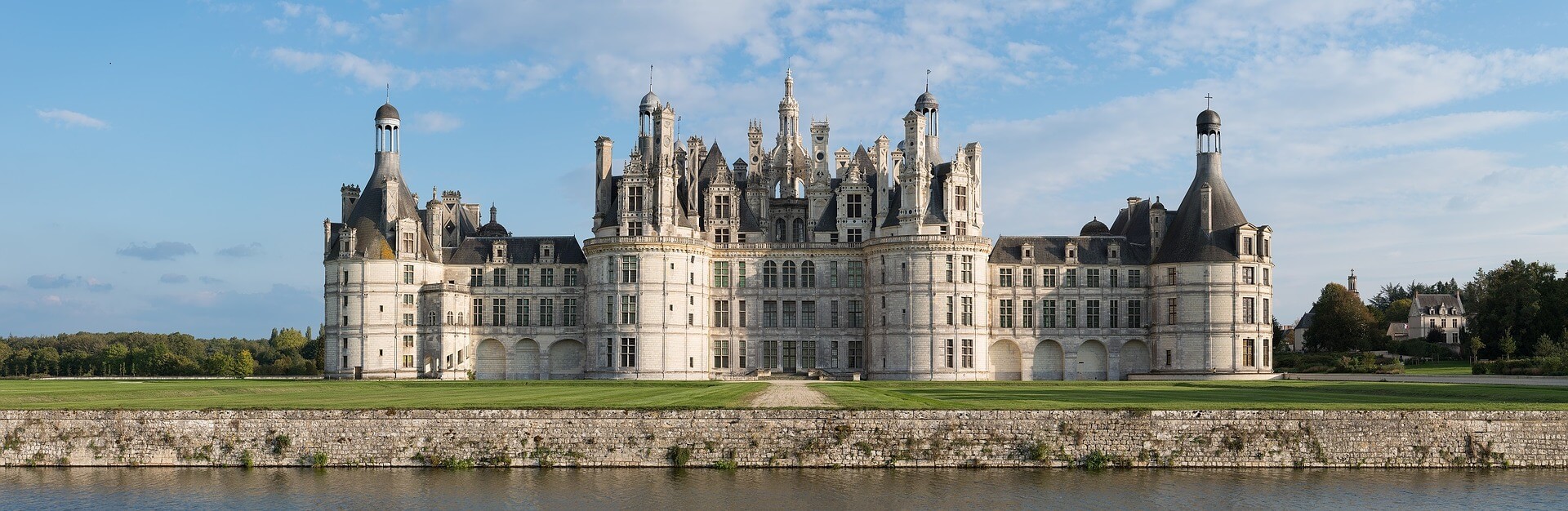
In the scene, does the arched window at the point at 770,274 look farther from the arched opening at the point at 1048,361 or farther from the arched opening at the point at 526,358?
the arched opening at the point at 1048,361

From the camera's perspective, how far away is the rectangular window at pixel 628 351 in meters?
77.2

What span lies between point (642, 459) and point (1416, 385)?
3478cm

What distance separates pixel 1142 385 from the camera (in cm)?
6288

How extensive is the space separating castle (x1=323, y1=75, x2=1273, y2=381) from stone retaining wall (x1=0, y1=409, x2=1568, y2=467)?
3674 centimetres

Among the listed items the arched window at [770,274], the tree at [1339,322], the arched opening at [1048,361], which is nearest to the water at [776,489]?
the arched window at [770,274]

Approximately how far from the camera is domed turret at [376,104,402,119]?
82812 mm

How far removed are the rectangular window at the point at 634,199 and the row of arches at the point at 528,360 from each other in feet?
30.6

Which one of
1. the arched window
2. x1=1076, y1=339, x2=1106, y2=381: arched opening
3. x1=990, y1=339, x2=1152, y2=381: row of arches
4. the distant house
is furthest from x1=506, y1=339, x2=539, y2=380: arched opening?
the distant house

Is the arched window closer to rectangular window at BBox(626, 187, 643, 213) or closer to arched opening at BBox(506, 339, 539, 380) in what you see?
rectangular window at BBox(626, 187, 643, 213)

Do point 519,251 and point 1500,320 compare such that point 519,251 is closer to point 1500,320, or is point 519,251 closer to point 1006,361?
point 1006,361

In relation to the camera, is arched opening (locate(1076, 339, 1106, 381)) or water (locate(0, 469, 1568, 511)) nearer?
water (locate(0, 469, 1568, 511))

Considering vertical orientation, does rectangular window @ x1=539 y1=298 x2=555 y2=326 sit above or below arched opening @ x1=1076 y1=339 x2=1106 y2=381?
above

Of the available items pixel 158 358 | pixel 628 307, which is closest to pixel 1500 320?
pixel 628 307

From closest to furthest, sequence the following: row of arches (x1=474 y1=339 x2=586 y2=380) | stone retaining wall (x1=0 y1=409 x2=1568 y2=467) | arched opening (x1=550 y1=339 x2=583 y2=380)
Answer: stone retaining wall (x1=0 y1=409 x2=1568 y2=467)
row of arches (x1=474 y1=339 x2=586 y2=380)
arched opening (x1=550 y1=339 x2=583 y2=380)
